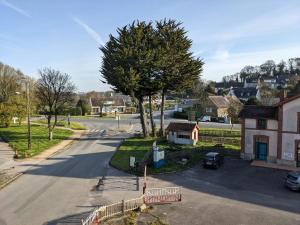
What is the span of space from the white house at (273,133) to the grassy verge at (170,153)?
262cm

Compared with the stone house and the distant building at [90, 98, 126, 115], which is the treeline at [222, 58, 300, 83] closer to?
the distant building at [90, 98, 126, 115]

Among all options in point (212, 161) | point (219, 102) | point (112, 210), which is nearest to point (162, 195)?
point (112, 210)

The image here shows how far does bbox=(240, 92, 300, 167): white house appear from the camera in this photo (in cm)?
3634

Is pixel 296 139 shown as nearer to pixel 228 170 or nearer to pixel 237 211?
pixel 228 170

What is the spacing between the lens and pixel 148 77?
5028cm

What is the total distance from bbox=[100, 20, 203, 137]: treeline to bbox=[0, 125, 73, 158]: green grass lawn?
1234 cm

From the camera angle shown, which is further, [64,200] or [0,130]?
[0,130]

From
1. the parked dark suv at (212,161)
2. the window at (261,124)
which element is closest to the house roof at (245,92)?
the window at (261,124)

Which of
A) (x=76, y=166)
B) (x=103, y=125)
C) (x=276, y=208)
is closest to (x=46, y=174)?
(x=76, y=166)

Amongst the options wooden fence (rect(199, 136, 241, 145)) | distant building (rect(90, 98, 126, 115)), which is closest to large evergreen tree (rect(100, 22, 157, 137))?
wooden fence (rect(199, 136, 241, 145))

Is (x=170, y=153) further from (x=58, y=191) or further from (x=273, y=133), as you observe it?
(x=58, y=191)

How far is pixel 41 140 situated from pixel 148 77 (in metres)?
17.8

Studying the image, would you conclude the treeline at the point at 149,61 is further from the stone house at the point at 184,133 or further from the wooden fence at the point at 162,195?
the wooden fence at the point at 162,195

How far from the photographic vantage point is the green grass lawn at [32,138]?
4625 centimetres
